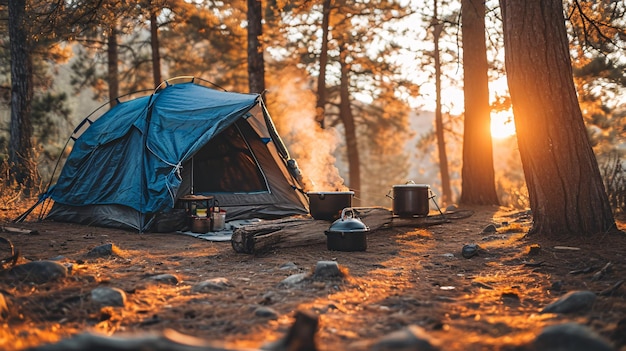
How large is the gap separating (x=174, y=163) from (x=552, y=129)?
→ 530 centimetres

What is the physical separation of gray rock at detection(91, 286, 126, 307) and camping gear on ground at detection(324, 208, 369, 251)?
2.89 m

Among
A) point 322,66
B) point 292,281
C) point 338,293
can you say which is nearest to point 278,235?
point 292,281

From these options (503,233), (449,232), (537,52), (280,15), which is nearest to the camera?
(537,52)

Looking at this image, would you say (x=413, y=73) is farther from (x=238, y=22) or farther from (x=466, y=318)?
(x=466, y=318)

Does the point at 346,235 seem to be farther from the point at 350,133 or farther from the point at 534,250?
the point at 350,133

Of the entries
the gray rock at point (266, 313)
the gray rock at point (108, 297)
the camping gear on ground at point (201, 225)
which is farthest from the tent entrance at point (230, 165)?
the gray rock at point (266, 313)

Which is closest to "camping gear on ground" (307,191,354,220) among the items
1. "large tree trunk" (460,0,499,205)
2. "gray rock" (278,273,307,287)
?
"gray rock" (278,273,307,287)

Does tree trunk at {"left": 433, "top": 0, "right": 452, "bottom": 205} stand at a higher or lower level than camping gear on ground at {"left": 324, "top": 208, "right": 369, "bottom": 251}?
higher

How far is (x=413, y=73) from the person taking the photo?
1783 centimetres

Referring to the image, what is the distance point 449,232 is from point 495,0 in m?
4.32

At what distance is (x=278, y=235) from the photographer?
6.31 meters

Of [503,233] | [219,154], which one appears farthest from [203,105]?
[503,233]

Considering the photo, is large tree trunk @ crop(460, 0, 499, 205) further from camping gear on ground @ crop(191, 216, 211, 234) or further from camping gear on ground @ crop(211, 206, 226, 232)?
camping gear on ground @ crop(191, 216, 211, 234)

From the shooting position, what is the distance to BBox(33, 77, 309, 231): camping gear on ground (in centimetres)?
823
